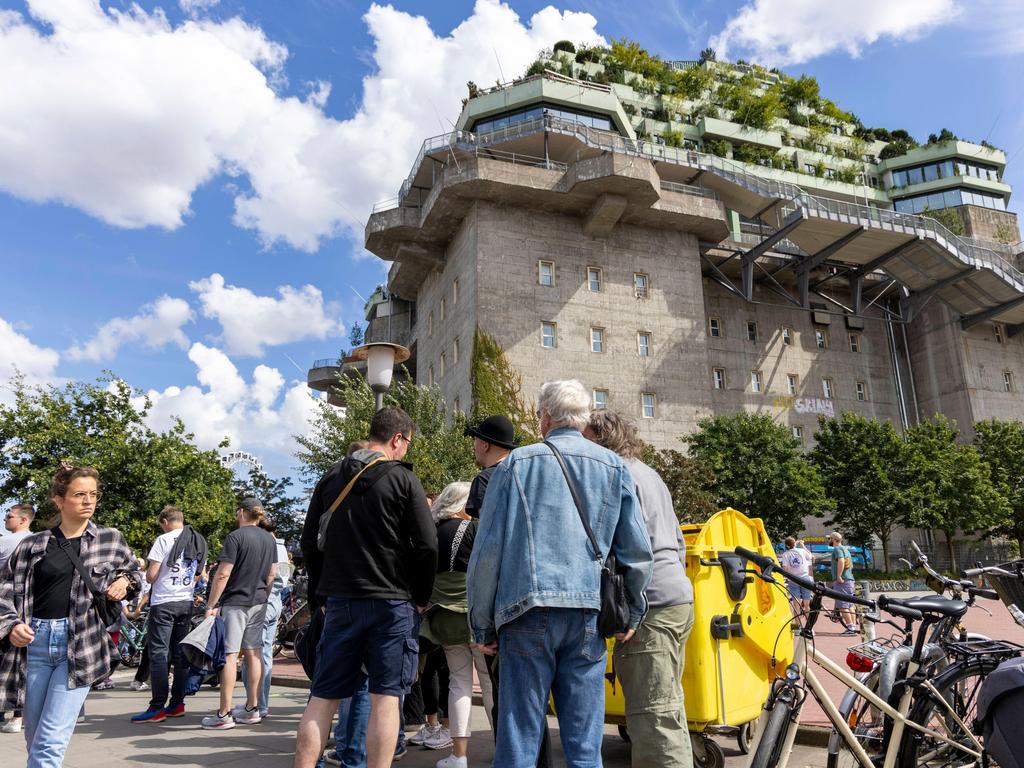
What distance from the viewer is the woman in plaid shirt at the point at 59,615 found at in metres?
4.05

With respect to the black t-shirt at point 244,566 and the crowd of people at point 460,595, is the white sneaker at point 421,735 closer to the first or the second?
the crowd of people at point 460,595

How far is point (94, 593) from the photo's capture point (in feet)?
14.1

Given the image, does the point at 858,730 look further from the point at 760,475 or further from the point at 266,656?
the point at 760,475

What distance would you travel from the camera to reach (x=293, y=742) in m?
6.28

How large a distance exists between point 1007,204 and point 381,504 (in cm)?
6712

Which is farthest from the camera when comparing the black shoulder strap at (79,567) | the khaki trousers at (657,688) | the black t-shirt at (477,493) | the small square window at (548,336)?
the small square window at (548,336)

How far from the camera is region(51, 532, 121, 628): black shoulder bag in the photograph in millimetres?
4301

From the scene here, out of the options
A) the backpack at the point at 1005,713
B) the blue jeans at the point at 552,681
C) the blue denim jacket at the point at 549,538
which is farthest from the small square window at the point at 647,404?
the backpack at the point at 1005,713

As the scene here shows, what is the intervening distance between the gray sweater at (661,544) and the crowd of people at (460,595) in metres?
0.01

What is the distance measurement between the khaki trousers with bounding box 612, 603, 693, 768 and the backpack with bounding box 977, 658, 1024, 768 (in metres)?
1.69

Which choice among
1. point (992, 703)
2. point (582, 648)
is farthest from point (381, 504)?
point (992, 703)

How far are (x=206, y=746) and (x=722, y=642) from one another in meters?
4.14

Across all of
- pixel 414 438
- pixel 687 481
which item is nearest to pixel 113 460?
pixel 414 438

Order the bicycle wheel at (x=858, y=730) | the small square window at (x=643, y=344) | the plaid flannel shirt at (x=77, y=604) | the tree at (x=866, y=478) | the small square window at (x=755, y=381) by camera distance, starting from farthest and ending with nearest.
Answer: the small square window at (x=755, y=381) → the small square window at (x=643, y=344) → the tree at (x=866, y=478) → the plaid flannel shirt at (x=77, y=604) → the bicycle wheel at (x=858, y=730)
